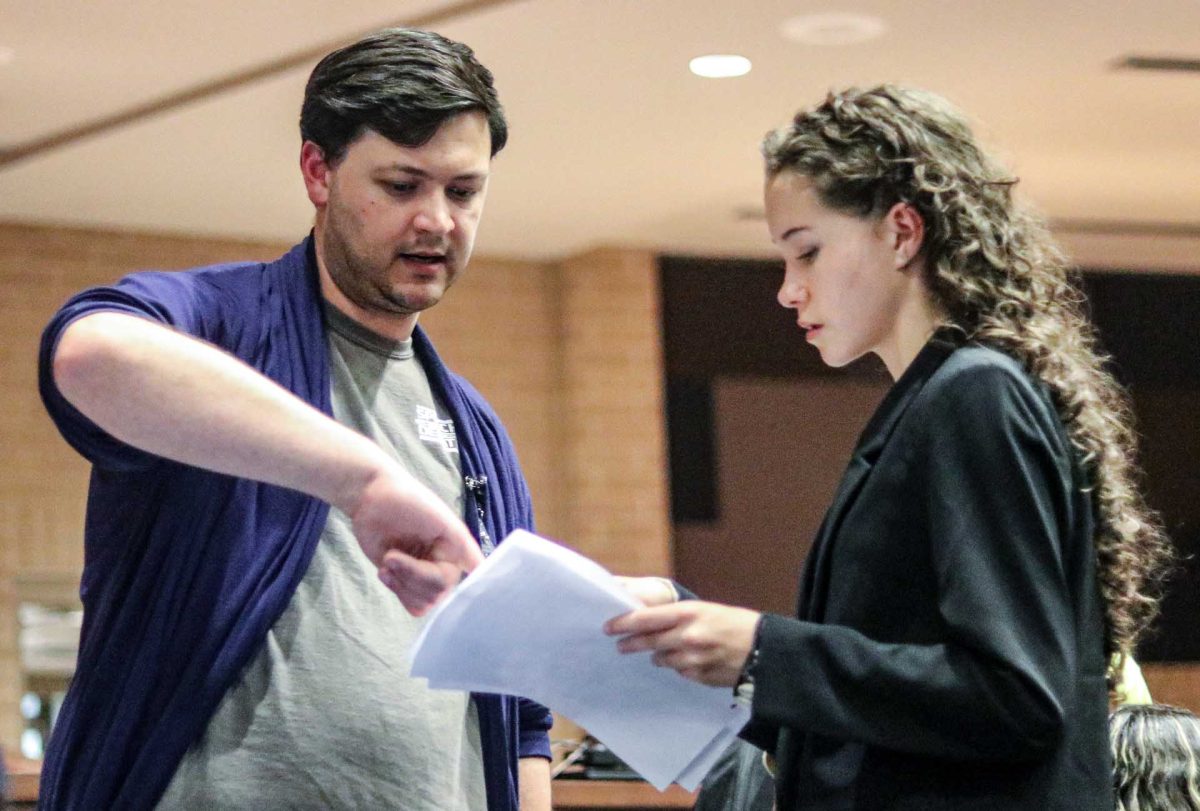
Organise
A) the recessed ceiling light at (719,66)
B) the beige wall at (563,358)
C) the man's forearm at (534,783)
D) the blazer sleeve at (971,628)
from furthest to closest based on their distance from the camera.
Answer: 1. the beige wall at (563,358)
2. the recessed ceiling light at (719,66)
3. the man's forearm at (534,783)
4. the blazer sleeve at (971,628)

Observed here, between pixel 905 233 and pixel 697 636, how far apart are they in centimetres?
43

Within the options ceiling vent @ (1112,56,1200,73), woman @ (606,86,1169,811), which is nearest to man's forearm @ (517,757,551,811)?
woman @ (606,86,1169,811)

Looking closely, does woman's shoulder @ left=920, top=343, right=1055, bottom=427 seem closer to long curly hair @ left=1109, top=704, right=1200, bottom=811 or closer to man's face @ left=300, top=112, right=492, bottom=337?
man's face @ left=300, top=112, right=492, bottom=337

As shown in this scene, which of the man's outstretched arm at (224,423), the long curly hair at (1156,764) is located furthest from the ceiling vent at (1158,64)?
the man's outstretched arm at (224,423)

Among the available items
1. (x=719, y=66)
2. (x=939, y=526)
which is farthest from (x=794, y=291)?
(x=719, y=66)

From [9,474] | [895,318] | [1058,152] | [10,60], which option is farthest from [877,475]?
[9,474]

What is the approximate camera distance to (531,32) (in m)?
5.18

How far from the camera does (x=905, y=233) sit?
157 cm

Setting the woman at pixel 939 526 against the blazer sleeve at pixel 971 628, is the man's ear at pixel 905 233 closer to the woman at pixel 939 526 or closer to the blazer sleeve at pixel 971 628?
the woman at pixel 939 526

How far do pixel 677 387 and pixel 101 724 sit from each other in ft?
21.8

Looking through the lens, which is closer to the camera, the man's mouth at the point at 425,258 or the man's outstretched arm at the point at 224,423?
the man's outstretched arm at the point at 224,423

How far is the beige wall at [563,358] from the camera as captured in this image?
24.8 feet

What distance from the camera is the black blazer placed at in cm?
136

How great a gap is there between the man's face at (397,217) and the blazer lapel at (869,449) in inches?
22.6
